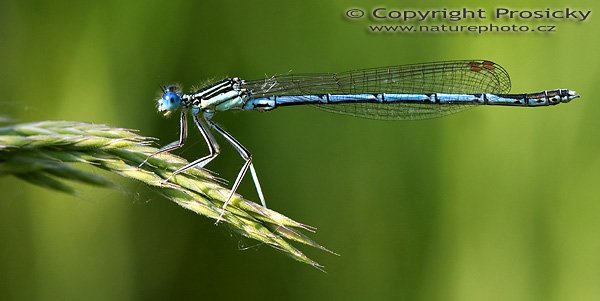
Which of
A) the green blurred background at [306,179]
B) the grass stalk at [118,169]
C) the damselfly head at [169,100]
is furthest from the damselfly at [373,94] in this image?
the grass stalk at [118,169]

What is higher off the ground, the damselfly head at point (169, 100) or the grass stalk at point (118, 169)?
the damselfly head at point (169, 100)

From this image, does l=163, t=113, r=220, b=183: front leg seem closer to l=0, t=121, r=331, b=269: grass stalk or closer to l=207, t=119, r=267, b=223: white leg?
l=207, t=119, r=267, b=223: white leg

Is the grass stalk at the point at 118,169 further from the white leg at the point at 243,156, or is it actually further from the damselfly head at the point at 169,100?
the damselfly head at the point at 169,100

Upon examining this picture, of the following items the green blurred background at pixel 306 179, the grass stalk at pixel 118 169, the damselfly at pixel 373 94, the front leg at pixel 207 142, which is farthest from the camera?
the damselfly at pixel 373 94

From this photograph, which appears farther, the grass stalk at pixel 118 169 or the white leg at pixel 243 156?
the white leg at pixel 243 156

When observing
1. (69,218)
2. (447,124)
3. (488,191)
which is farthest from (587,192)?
(69,218)

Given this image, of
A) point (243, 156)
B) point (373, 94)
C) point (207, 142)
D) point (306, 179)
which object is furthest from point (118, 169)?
point (373, 94)

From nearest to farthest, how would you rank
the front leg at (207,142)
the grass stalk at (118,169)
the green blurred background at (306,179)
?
the grass stalk at (118,169), the front leg at (207,142), the green blurred background at (306,179)

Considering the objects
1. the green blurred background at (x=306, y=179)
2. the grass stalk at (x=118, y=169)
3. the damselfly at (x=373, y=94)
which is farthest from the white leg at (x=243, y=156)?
the grass stalk at (x=118, y=169)
